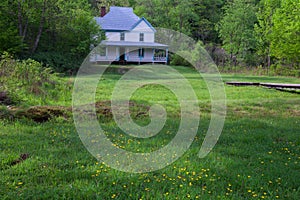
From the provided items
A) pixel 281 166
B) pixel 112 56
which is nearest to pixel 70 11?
pixel 112 56

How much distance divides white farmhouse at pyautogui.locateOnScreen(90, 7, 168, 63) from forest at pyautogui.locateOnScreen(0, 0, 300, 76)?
3810 millimetres

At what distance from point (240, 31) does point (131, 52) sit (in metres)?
12.9

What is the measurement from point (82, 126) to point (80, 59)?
59.2ft

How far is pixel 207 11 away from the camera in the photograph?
46.4 meters

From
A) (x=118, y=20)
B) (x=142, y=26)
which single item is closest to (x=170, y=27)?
(x=142, y=26)

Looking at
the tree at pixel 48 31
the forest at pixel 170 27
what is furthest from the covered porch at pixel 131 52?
the tree at pixel 48 31

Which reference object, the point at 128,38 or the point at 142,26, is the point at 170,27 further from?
the point at 128,38

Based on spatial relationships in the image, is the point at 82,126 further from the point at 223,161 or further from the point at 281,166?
the point at 281,166

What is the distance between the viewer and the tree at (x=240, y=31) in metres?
35.6

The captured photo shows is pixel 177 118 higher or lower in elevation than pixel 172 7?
lower

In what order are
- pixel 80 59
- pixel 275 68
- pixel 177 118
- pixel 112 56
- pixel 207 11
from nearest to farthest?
pixel 177 118, pixel 80 59, pixel 275 68, pixel 112 56, pixel 207 11

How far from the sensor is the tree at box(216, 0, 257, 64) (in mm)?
35562

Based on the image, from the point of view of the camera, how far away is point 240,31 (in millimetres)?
35875

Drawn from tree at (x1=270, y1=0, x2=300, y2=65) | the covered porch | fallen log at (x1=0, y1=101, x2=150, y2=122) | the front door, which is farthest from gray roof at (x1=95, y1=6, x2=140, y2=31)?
fallen log at (x1=0, y1=101, x2=150, y2=122)
